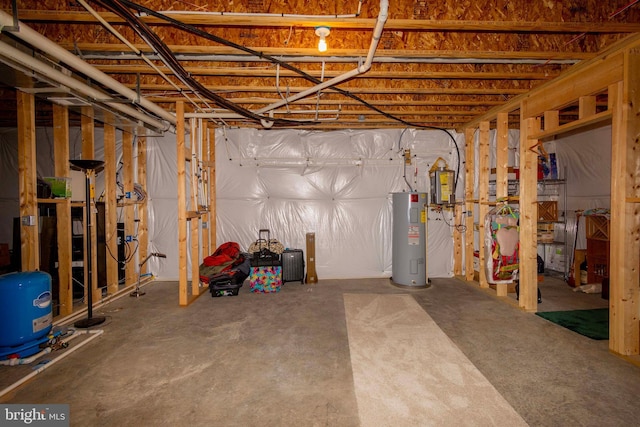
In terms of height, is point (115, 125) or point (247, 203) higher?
point (115, 125)

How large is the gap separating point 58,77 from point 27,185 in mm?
1202

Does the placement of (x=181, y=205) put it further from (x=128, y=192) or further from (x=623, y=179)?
(x=623, y=179)

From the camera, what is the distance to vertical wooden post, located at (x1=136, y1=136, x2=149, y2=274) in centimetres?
529

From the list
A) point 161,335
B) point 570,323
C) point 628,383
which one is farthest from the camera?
point 570,323

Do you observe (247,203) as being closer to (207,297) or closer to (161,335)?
(207,297)

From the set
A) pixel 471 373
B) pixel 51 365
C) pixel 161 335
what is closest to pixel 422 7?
pixel 471 373

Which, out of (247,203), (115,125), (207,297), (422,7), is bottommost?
(207,297)

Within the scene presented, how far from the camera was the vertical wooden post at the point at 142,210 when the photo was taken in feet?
17.4

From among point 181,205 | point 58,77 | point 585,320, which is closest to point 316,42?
point 58,77

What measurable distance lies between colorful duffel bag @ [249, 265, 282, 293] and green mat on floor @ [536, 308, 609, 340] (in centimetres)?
358

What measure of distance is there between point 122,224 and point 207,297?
1.96 meters

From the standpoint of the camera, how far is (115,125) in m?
4.42

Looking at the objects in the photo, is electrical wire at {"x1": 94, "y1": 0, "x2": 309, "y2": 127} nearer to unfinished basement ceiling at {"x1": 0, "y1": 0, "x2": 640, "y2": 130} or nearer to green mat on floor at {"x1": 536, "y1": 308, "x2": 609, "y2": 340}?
unfinished basement ceiling at {"x1": 0, "y1": 0, "x2": 640, "y2": 130}

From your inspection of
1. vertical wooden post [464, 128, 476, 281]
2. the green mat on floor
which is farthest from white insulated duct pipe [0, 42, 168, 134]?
the green mat on floor
